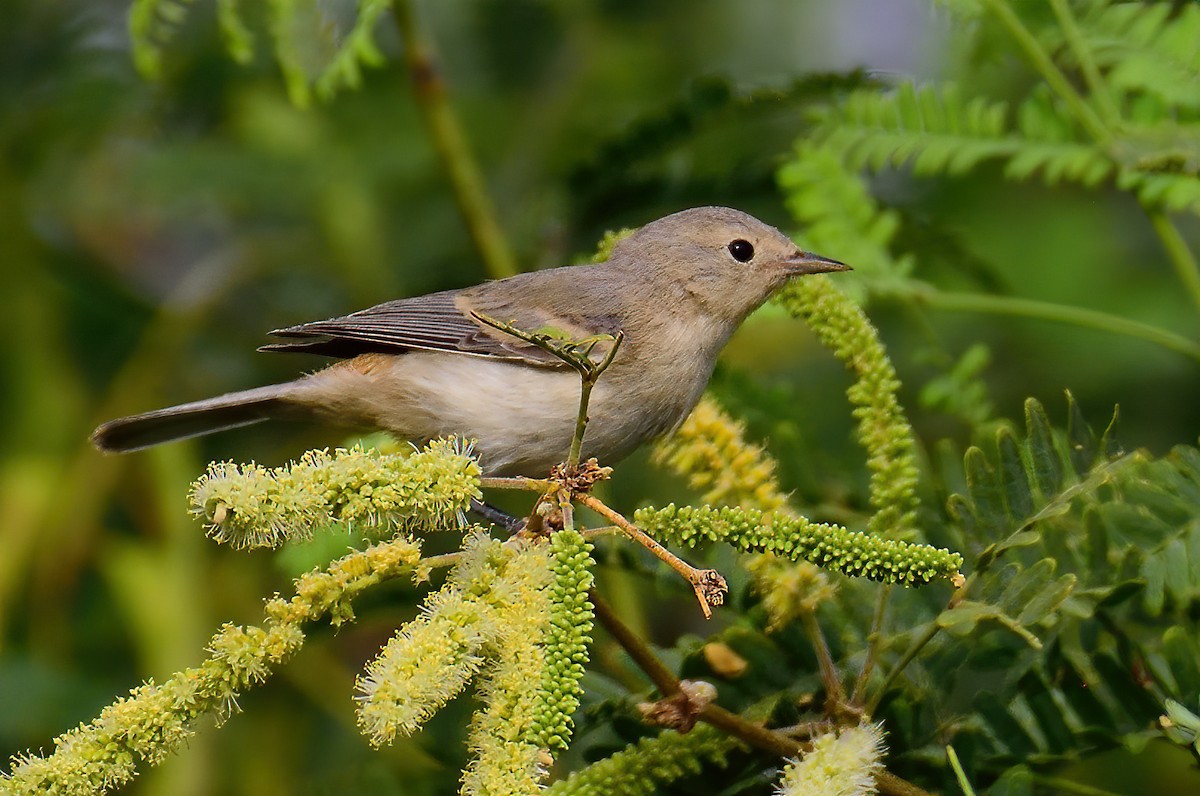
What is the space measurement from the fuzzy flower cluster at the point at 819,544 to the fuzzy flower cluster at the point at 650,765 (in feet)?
1.24

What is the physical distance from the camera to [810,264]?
3.24m

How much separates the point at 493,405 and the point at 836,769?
1692 millimetres

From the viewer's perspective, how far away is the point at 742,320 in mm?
3611

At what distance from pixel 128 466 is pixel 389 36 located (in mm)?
1988

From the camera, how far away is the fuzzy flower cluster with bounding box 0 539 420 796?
1.74 m

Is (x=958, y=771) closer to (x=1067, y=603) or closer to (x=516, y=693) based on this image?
(x=1067, y=603)

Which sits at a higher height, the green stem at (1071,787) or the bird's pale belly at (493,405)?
the bird's pale belly at (493,405)

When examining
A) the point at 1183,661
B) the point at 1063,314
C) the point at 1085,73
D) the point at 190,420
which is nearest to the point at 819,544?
the point at 1183,661

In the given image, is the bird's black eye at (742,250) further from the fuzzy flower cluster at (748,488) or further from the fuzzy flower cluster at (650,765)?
the fuzzy flower cluster at (650,765)

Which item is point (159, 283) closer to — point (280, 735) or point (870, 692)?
point (280, 735)

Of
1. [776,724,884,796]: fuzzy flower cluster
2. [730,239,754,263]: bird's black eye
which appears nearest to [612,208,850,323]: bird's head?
[730,239,754,263]: bird's black eye

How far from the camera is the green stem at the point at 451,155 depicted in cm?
392

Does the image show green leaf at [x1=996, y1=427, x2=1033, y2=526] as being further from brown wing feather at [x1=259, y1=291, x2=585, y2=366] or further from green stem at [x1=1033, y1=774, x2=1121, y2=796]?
brown wing feather at [x1=259, y1=291, x2=585, y2=366]

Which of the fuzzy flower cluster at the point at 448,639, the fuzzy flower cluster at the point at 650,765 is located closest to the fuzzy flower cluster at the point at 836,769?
the fuzzy flower cluster at the point at 650,765
